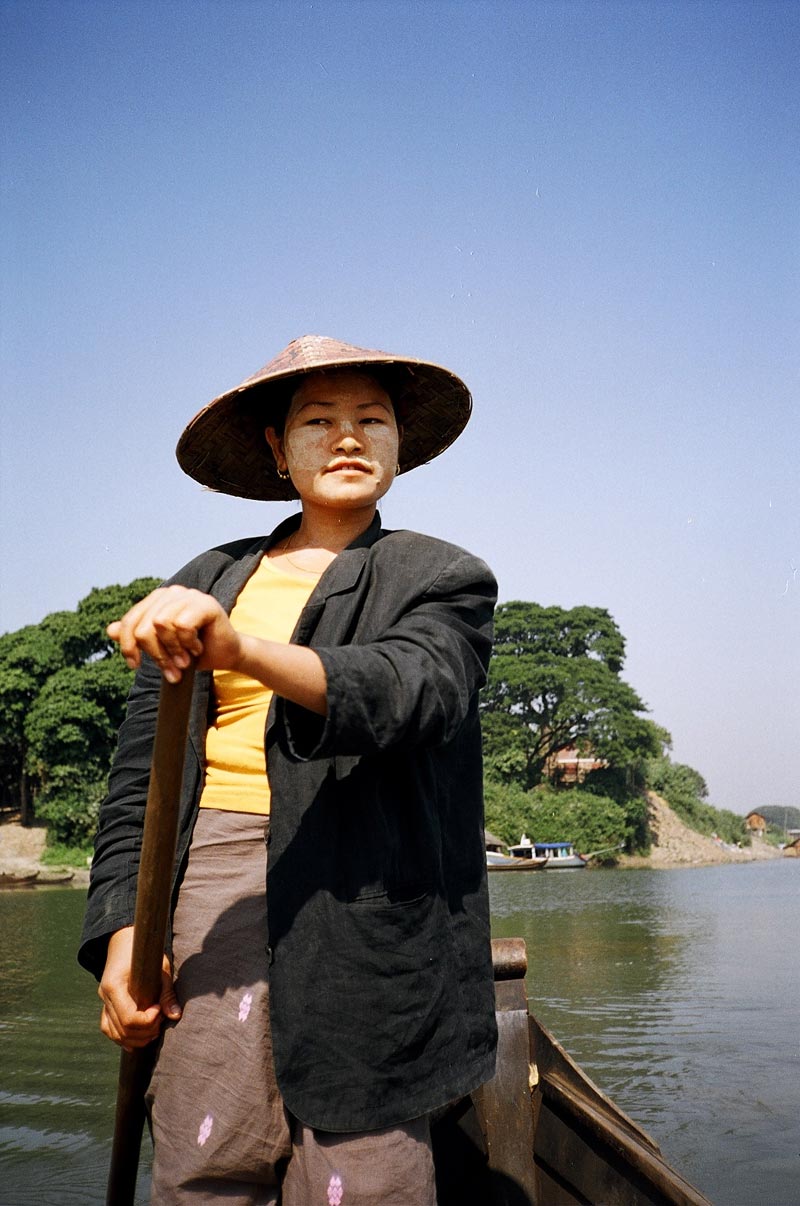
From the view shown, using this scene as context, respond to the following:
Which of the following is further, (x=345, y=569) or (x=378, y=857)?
(x=345, y=569)

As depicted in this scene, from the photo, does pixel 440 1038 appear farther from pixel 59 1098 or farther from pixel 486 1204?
pixel 59 1098

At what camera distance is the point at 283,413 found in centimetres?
212

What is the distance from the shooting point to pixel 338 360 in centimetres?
185

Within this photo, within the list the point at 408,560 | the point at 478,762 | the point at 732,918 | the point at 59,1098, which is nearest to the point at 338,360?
the point at 408,560

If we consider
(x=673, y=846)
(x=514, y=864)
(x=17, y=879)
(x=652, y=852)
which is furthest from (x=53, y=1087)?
(x=673, y=846)

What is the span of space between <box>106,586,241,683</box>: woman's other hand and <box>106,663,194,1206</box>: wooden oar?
29 millimetres

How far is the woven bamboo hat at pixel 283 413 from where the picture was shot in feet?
6.30

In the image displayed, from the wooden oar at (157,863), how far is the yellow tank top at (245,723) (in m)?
0.20

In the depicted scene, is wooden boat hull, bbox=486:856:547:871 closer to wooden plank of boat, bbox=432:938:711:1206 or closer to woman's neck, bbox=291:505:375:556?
wooden plank of boat, bbox=432:938:711:1206

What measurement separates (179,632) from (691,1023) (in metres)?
7.06

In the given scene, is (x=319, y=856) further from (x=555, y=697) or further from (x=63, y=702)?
(x=555, y=697)

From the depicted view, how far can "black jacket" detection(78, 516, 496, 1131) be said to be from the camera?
57.5 inches

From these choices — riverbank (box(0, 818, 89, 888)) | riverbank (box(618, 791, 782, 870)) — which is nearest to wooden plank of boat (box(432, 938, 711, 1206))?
riverbank (box(0, 818, 89, 888))

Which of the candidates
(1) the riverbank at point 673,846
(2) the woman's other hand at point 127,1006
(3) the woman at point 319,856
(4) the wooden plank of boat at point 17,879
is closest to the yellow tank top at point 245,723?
(3) the woman at point 319,856
